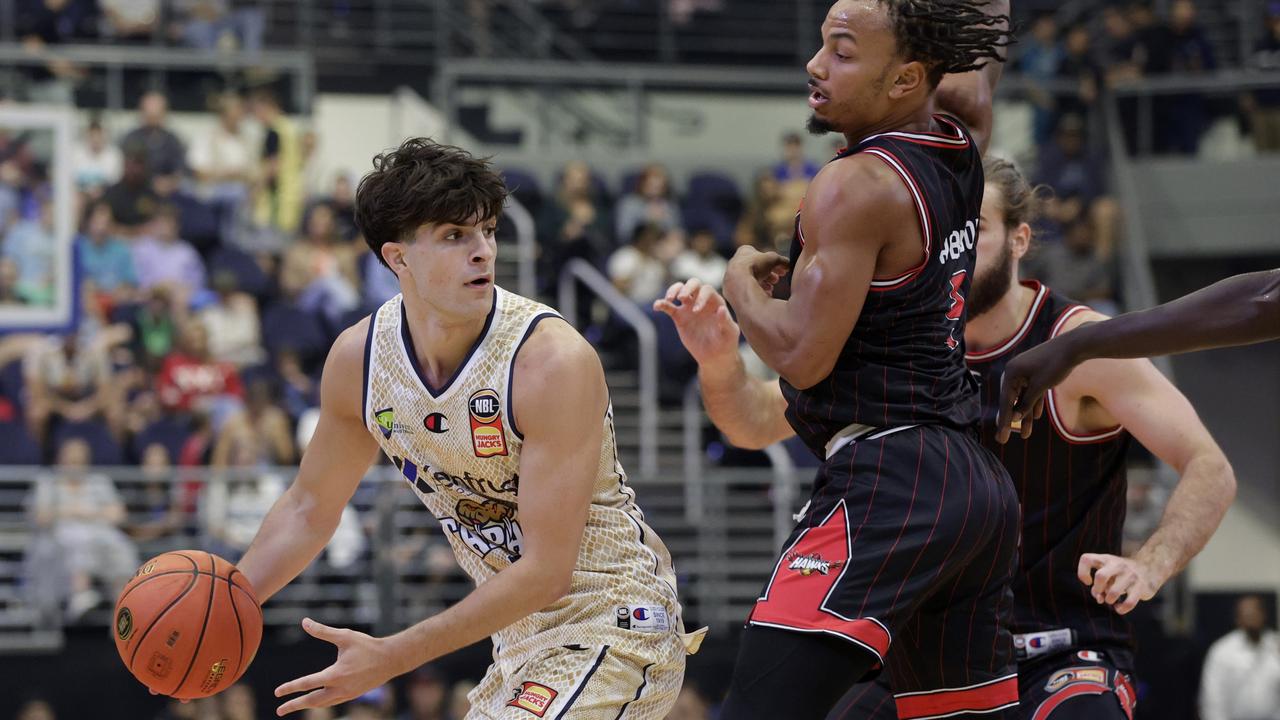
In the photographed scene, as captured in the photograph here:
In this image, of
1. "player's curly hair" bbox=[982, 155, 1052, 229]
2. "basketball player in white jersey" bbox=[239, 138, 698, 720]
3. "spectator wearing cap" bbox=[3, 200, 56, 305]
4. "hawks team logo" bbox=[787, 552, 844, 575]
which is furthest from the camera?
"spectator wearing cap" bbox=[3, 200, 56, 305]

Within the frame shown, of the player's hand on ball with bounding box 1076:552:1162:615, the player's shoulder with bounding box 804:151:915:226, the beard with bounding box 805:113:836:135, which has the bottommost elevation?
the player's hand on ball with bounding box 1076:552:1162:615

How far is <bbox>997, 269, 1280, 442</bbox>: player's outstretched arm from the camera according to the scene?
3152 mm

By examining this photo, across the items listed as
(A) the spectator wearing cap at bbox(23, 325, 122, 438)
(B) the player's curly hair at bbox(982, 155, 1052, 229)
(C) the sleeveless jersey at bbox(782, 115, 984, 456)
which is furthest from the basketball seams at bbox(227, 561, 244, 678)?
(A) the spectator wearing cap at bbox(23, 325, 122, 438)

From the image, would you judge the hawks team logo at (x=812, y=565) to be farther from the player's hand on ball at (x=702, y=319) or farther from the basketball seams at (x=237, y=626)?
the basketball seams at (x=237, y=626)

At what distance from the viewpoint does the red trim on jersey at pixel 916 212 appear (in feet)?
11.9

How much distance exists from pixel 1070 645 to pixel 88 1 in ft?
43.3

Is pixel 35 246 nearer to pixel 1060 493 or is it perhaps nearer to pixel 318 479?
pixel 318 479

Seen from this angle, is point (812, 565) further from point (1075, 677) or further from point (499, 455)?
point (1075, 677)

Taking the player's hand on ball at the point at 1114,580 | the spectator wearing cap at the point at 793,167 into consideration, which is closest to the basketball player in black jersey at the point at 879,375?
the player's hand on ball at the point at 1114,580

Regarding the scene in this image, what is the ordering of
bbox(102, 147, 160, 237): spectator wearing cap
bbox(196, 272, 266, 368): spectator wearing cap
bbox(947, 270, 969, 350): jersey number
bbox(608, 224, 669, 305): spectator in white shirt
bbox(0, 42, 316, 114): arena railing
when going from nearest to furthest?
1. bbox(947, 270, 969, 350): jersey number
2. bbox(196, 272, 266, 368): spectator wearing cap
3. bbox(102, 147, 160, 237): spectator wearing cap
4. bbox(608, 224, 669, 305): spectator in white shirt
5. bbox(0, 42, 316, 114): arena railing

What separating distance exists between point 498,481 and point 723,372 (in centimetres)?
68

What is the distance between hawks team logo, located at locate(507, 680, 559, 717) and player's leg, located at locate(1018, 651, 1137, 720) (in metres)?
1.40

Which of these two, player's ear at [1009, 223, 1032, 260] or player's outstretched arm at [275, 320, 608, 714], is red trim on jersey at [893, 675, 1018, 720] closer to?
player's outstretched arm at [275, 320, 608, 714]

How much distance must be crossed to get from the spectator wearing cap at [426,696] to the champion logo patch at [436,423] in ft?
20.2
